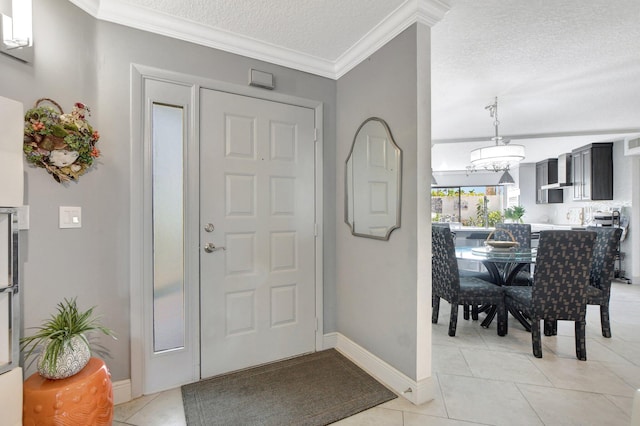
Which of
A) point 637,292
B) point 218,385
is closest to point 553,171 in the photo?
point 637,292

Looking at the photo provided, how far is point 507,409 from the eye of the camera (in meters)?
1.88

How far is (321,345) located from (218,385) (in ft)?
2.93

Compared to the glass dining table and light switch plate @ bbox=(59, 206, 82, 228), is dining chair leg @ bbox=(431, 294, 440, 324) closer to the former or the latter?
the glass dining table

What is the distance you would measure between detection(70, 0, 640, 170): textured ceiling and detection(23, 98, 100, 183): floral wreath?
688 millimetres

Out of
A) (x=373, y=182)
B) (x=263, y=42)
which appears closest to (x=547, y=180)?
(x=373, y=182)

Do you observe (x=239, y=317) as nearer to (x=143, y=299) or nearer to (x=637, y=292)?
(x=143, y=299)

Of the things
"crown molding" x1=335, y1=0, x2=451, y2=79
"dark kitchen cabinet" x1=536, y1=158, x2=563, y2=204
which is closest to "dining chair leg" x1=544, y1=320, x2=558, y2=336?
"crown molding" x1=335, y1=0, x2=451, y2=79

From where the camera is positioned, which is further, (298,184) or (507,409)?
(298,184)

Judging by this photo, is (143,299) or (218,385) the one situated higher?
(143,299)

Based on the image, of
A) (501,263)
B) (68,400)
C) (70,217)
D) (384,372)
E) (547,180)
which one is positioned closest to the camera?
(68,400)

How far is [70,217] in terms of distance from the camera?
5.86 ft

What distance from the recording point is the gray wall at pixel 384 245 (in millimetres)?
1987

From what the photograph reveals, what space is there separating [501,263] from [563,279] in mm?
869

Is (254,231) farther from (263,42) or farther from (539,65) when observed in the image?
(539,65)
